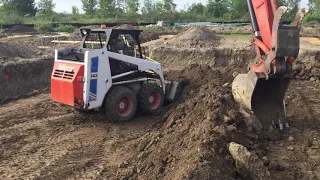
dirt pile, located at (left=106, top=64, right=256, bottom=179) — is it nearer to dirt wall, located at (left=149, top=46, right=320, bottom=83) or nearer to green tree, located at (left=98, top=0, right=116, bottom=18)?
dirt wall, located at (left=149, top=46, right=320, bottom=83)

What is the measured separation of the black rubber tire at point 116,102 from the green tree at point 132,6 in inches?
1559

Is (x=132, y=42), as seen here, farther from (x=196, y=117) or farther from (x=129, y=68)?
(x=196, y=117)

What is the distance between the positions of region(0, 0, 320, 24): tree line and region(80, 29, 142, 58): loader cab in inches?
1329

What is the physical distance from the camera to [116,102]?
8281 mm

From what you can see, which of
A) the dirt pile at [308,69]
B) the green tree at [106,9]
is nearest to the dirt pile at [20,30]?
the green tree at [106,9]

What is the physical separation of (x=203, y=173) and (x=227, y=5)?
1816 inches

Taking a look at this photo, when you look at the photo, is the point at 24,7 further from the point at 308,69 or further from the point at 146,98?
the point at 146,98

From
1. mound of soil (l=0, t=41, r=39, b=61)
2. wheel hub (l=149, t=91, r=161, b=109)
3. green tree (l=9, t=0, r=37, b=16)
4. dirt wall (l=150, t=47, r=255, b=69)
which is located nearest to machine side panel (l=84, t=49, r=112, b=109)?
wheel hub (l=149, t=91, r=161, b=109)

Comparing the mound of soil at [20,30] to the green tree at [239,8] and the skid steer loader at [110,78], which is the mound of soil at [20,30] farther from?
the skid steer loader at [110,78]

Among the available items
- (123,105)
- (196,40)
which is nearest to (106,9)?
(196,40)

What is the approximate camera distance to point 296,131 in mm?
6996

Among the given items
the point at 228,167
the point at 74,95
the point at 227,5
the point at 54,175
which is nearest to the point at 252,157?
the point at 228,167

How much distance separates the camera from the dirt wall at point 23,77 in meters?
12.8

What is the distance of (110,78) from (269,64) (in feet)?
11.7
